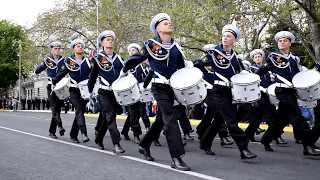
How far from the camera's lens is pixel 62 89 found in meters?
11.0

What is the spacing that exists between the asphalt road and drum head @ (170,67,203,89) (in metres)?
1.25

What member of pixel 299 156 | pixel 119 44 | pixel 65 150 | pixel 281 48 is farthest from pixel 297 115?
pixel 119 44

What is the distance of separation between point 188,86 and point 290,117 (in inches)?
104

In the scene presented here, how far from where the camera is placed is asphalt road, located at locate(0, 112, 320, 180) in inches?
245

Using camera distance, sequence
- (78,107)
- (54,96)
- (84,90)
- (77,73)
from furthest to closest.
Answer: (54,96) < (77,73) < (78,107) < (84,90)

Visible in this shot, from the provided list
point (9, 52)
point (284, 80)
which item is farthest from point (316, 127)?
point (9, 52)

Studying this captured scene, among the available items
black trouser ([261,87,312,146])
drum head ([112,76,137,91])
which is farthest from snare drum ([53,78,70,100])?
black trouser ([261,87,312,146])

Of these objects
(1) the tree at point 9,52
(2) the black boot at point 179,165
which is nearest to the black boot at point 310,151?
(2) the black boot at point 179,165

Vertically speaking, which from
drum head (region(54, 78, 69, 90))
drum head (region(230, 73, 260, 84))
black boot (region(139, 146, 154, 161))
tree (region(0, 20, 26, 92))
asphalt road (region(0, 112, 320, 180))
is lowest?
asphalt road (region(0, 112, 320, 180))

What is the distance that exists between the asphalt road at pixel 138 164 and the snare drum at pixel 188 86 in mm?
1042

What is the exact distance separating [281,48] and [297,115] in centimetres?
129

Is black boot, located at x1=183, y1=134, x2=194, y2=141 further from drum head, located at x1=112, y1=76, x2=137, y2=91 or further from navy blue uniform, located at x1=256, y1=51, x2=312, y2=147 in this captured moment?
drum head, located at x1=112, y1=76, x2=137, y2=91

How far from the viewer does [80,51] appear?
10.5m

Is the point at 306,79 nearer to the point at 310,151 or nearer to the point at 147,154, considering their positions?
the point at 310,151
